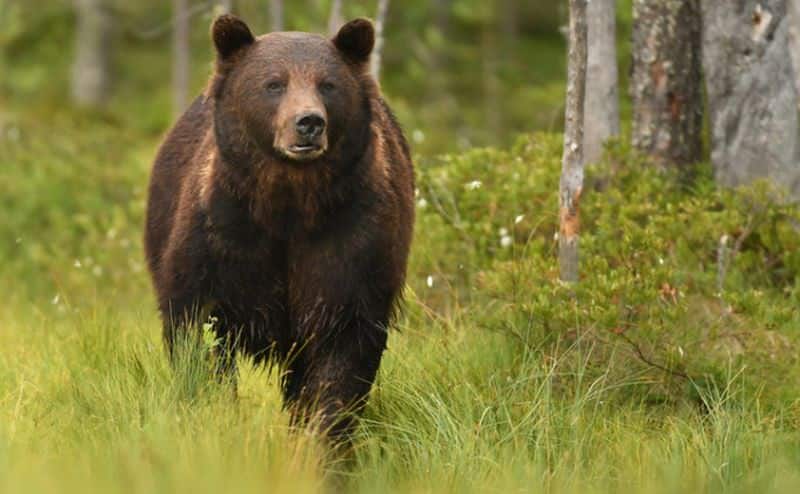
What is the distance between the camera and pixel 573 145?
23.4 feet

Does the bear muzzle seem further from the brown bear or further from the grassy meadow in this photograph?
the grassy meadow

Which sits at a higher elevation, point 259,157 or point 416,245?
point 259,157

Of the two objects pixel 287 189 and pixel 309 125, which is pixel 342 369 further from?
pixel 309 125

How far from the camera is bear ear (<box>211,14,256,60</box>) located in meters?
6.49

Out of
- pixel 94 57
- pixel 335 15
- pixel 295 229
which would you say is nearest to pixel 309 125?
pixel 295 229

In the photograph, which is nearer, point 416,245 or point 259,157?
point 259,157

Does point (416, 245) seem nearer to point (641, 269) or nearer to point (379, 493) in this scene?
point (641, 269)

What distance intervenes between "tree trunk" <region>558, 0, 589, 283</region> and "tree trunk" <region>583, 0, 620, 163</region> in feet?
7.70

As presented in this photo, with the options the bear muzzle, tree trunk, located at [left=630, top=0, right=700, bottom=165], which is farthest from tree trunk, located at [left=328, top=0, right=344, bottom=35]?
the bear muzzle

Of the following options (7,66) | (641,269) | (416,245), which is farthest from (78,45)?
(641,269)

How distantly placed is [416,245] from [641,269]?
79.0 inches

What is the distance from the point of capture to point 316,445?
5.91 meters

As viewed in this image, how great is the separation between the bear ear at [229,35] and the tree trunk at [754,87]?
Result: 358cm

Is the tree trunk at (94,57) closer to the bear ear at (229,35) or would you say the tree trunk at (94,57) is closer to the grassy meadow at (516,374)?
the grassy meadow at (516,374)
